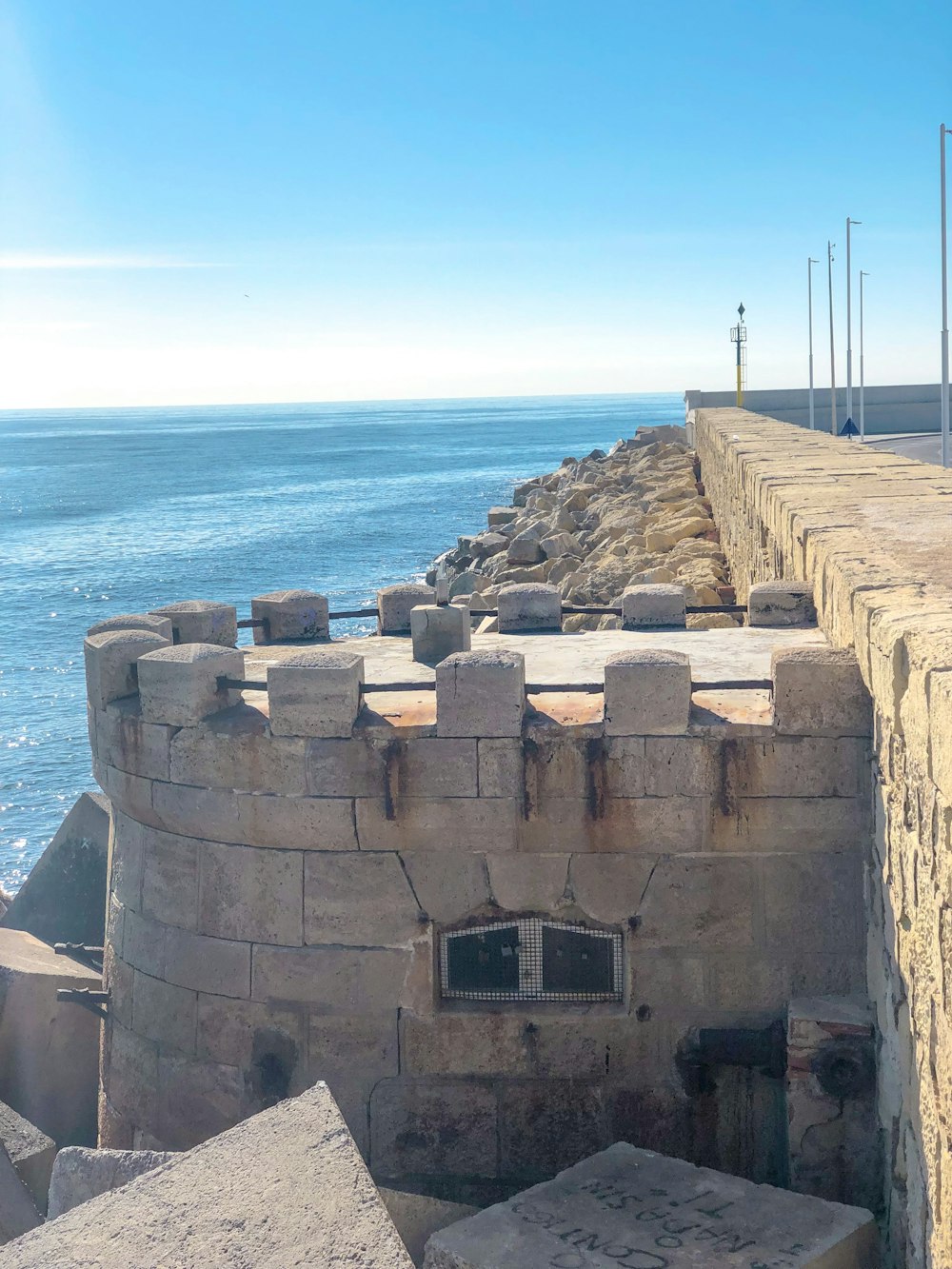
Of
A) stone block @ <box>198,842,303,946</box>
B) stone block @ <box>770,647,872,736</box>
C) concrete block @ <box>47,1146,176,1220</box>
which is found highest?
stone block @ <box>770,647,872,736</box>

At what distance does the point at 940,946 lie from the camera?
3.74 metres

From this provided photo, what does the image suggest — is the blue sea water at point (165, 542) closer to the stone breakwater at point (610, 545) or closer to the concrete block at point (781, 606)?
the stone breakwater at point (610, 545)

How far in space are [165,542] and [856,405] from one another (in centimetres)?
2515

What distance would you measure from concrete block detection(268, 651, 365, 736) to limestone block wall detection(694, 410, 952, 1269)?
2252mm

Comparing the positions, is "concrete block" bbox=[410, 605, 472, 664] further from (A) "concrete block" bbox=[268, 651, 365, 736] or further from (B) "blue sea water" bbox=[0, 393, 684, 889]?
(B) "blue sea water" bbox=[0, 393, 684, 889]

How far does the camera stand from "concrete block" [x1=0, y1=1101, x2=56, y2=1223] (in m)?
6.80

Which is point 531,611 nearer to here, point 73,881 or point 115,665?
point 115,665

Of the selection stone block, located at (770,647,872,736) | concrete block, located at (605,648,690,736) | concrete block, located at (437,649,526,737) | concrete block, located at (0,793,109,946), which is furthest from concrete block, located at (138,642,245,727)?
concrete block, located at (0,793,109,946)

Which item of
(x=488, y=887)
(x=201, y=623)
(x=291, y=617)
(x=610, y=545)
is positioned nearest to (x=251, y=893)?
(x=488, y=887)

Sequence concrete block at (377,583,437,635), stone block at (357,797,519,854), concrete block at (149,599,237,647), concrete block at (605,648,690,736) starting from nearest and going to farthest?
concrete block at (605,648,690,736) → stone block at (357,797,519,854) → concrete block at (149,599,237,647) → concrete block at (377,583,437,635)

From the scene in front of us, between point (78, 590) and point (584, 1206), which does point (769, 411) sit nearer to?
point (78, 590)

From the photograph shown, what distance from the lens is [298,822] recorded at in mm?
6121

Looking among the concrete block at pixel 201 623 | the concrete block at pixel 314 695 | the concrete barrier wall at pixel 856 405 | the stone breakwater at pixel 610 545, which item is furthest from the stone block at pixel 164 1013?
the concrete barrier wall at pixel 856 405

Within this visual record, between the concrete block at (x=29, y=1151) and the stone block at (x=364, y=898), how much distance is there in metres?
2.21
